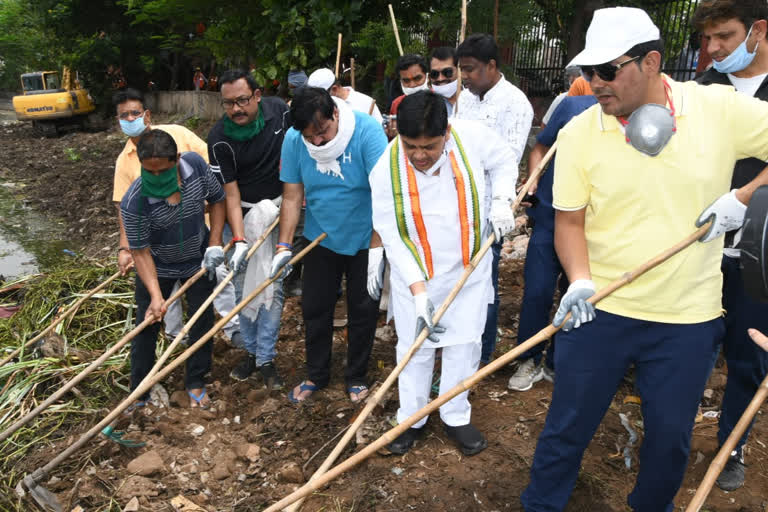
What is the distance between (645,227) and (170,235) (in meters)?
2.47

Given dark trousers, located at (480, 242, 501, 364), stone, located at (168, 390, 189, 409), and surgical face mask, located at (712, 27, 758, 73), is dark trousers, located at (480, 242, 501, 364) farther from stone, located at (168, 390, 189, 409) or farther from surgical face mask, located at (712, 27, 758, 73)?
stone, located at (168, 390, 189, 409)

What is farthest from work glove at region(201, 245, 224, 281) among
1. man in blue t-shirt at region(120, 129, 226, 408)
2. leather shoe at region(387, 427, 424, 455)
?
leather shoe at region(387, 427, 424, 455)

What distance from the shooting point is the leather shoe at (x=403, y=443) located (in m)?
2.99


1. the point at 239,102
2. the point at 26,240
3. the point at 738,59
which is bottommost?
the point at 26,240

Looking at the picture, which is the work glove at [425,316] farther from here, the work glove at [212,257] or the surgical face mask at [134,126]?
the surgical face mask at [134,126]

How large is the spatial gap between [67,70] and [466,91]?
21564 mm

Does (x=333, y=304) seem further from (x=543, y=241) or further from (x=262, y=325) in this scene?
(x=543, y=241)

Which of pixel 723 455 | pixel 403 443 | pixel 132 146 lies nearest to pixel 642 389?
pixel 723 455

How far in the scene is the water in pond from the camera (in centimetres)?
731

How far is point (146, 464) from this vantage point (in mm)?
A: 3104

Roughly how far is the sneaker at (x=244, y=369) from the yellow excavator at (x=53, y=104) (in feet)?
60.7

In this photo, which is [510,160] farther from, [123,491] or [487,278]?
[123,491]

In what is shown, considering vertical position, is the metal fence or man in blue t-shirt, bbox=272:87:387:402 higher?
the metal fence

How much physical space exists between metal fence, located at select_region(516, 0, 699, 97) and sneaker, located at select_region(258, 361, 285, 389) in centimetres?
476
